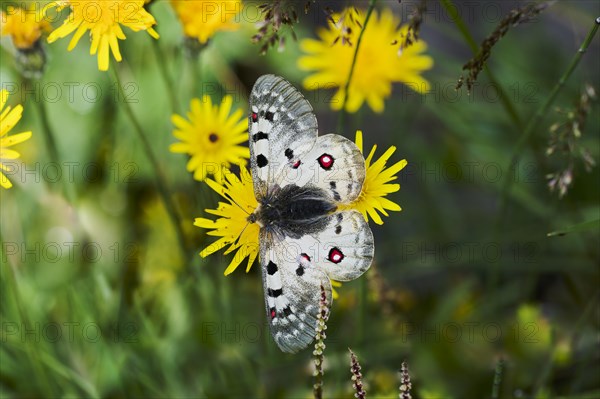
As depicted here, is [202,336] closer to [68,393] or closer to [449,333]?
[68,393]

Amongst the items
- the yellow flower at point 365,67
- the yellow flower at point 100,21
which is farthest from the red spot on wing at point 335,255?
the yellow flower at point 365,67

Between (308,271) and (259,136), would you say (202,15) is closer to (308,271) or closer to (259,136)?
(259,136)

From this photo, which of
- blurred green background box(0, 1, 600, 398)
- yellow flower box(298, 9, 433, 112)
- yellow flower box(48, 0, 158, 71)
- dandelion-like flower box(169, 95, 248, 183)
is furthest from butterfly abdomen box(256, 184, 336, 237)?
yellow flower box(298, 9, 433, 112)

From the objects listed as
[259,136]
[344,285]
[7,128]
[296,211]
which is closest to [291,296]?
[296,211]

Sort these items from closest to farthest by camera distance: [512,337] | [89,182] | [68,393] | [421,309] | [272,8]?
[272,8] → [68,393] → [512,337] → [421,309] → [89,182]

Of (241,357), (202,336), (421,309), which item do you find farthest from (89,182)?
(421,309)

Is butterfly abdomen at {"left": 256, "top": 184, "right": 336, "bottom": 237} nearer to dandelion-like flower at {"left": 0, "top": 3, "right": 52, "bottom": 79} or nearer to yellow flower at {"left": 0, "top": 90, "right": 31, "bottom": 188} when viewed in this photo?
yellow flower at {"left": 0, "top": 90, "right": 31, "bottom": 188}

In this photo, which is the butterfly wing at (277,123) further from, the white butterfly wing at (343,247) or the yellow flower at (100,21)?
the yellow flower at (100,21)
